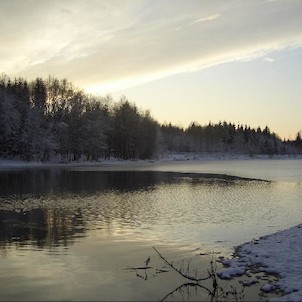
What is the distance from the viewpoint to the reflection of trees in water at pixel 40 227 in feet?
65.4

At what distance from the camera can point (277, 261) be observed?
15297 mm

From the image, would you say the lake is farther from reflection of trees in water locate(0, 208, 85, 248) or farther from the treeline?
the treeline

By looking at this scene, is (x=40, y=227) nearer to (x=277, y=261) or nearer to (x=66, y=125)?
(x=277, y=261)

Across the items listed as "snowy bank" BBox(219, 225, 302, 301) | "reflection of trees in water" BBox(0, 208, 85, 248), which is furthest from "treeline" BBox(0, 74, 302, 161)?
"snowy bank" BBox(219, 225, 302, 301)

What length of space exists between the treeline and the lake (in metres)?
61.5

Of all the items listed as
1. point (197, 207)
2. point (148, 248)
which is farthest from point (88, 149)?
point (148, 248)

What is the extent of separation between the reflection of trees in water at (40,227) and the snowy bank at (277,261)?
816 centimetres

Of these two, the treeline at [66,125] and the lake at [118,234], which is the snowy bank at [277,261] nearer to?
the lake at [118,234]

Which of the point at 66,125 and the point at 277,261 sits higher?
the point at 66,125

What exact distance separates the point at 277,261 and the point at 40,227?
13.5 m

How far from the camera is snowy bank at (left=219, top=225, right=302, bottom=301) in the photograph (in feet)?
41.5

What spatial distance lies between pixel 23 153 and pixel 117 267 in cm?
9303

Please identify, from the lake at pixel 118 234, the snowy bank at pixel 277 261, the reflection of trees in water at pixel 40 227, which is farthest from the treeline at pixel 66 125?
the snowy bank at pixel 277 261

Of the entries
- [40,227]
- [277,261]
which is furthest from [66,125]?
[277,261]
